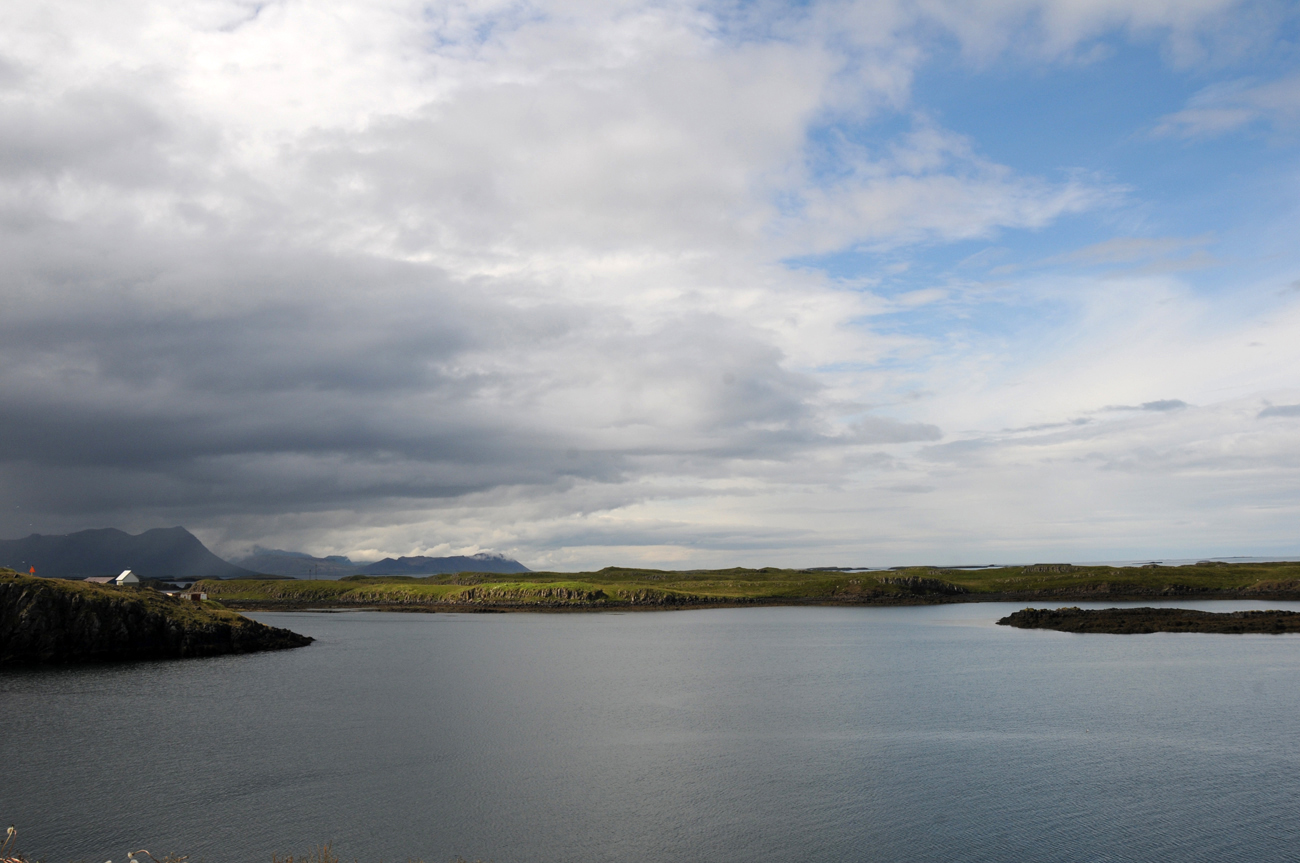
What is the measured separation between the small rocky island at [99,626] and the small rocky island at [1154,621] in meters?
106

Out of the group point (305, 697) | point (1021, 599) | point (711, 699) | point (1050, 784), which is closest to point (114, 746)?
point (305, 697)

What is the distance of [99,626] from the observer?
82500mm

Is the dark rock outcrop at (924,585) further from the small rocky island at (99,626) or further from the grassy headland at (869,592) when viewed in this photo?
the small rocky island at (99,626)

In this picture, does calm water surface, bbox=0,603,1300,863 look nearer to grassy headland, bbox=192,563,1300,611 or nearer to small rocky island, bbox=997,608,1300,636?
small rocky island, bbox=997,608,1300,636

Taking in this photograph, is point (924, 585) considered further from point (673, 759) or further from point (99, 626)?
point (99, 626)

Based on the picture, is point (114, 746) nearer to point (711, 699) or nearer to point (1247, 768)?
point (711, 699)

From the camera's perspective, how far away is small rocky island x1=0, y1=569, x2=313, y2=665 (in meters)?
78.9

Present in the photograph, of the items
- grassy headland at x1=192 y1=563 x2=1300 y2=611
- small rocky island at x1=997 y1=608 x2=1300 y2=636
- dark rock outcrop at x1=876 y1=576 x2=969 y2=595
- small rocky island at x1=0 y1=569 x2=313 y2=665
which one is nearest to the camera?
small rocky island at x1=0 y1=569 x2=313 y2=665

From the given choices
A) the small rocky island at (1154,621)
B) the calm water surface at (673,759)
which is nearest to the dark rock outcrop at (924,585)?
the small rocky island at (1154,621)

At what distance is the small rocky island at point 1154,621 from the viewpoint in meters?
94.5

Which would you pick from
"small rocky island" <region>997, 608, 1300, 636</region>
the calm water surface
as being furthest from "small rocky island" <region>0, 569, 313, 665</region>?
"small rocky island" <region>997, 608, 1300, 636</region>

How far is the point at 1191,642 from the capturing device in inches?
3369

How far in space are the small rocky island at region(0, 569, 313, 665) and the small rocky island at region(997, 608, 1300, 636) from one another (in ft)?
348

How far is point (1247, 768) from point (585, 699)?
4039 centimetres
